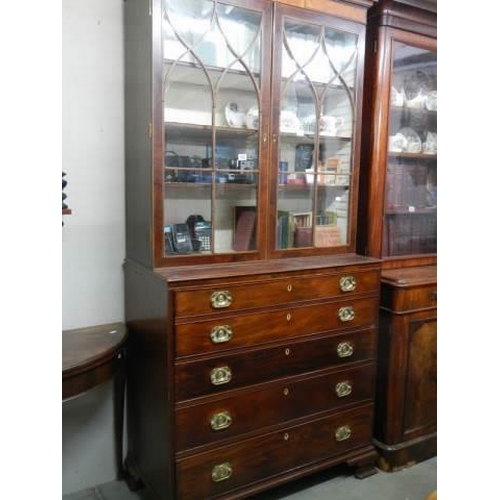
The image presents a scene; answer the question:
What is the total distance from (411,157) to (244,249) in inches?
44.6

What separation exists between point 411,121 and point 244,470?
1884 mm

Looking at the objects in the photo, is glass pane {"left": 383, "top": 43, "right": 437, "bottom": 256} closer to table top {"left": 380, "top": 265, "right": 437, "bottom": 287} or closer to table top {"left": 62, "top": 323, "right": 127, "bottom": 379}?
table top {"left": 380, "top": 265, "right": 437, "bottom": 287}

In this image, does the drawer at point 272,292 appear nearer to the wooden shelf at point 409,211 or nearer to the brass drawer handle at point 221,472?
the wooden shelf at point 409,211

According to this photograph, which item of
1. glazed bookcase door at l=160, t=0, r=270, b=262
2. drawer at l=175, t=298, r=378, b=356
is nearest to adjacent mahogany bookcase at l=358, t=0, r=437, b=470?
drawer at l=175, t=298, r=378, b=356

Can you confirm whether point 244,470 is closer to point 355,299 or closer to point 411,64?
point 355,299

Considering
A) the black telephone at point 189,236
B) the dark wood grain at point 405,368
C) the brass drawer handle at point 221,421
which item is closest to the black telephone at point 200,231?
the black telephone at point 189,236

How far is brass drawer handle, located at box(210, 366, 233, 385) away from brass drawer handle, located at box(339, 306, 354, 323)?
565 mm

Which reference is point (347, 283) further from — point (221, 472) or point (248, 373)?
point (221, 472)

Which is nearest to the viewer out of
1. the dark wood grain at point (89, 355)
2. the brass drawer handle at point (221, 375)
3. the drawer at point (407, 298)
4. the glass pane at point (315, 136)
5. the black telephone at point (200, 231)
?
the dark wood grain at point (89, 355)

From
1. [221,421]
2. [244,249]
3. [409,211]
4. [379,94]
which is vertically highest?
[379,94]

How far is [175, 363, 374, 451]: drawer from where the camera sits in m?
1.62

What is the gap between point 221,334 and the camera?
1.63 m

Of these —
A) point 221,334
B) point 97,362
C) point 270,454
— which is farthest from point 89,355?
point 270,454

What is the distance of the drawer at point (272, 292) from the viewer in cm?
158
